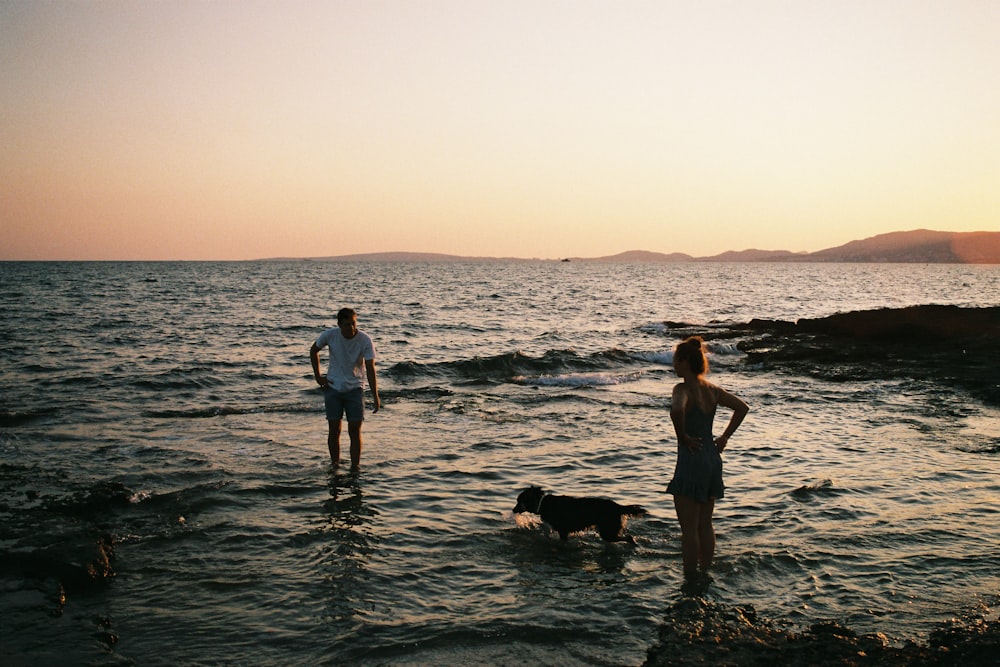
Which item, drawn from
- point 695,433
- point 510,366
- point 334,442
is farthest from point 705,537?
point 510,366

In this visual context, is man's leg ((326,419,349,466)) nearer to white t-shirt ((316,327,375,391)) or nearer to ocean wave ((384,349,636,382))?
white t-shirt ((316,327,375,391))

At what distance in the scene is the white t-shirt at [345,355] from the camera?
9.60m

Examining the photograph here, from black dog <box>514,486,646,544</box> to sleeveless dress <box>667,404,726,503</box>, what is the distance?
1167mm

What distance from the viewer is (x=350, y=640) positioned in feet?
17.2

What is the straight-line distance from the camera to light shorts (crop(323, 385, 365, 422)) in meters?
9.73

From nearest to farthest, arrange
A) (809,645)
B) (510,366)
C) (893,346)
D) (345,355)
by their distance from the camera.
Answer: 1. (809,645)
2. (345,355)
3. (510,366)
4. (893,346)

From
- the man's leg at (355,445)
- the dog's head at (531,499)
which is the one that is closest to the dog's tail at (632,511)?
the dog's head at (531,499)

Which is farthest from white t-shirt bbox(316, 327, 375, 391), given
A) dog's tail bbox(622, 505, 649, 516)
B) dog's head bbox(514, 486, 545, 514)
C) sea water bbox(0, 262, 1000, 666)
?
dog's tail bbox(622, 505, 649, 516)

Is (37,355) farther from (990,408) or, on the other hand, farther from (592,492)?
(990,408)

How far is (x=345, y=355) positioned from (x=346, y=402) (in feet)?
2.18

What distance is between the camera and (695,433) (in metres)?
5.90

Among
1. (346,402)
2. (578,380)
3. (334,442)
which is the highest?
(346,402)

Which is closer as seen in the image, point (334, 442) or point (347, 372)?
point (347, 372)

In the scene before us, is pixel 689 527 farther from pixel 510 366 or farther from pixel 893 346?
pixel 893 346
